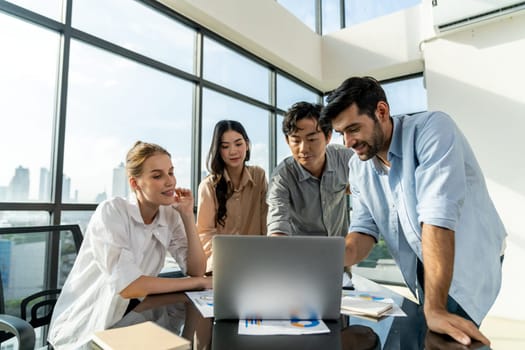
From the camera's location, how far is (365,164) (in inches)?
53.6

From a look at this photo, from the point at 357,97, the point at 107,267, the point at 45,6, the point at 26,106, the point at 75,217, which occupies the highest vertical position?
the point at 45,6

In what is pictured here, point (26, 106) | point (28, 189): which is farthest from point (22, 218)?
point (26, 106)

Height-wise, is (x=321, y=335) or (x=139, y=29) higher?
(x=139, y=29)

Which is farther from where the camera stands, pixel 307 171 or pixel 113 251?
pixel 307 171

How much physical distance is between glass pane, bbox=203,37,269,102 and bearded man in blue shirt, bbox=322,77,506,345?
2.53m

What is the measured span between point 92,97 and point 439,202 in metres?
2.38

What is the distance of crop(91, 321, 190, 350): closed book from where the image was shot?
0.70m

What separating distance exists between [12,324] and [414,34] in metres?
4.73

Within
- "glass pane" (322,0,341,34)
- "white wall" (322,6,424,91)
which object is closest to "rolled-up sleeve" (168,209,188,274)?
"white wall" (322,6,424,91)

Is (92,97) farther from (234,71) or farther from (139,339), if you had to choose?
(139,339)

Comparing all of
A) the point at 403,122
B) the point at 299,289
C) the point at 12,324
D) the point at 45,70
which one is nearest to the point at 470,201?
the point at 403,122

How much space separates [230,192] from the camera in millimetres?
2059

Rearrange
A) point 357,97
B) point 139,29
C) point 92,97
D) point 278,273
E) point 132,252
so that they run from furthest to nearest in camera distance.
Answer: point 139,29, point 92,97, point 132,252, point 357,97, point 278,273

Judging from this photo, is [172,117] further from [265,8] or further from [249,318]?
[249,318]
